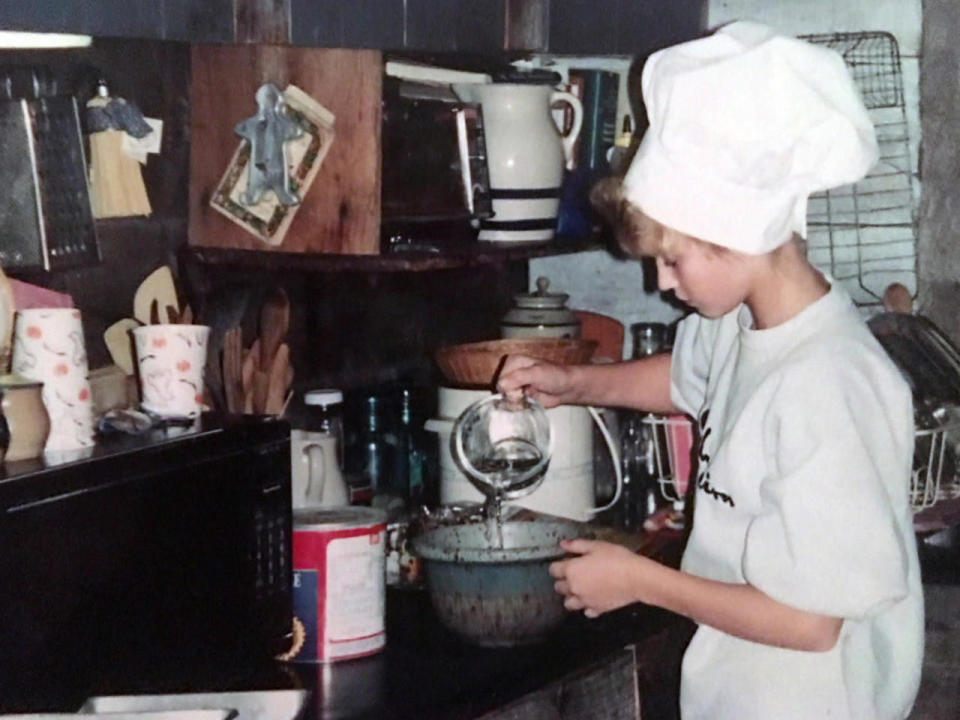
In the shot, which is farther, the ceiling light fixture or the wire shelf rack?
the wire shelf rack

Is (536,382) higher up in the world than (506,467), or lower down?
higher up

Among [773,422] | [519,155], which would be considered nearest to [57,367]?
[773,422]

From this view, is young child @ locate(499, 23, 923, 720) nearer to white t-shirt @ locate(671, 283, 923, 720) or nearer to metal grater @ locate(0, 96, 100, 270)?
white t-shirt @ locate(671, 283, 923, 720)

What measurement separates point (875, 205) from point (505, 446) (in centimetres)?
86

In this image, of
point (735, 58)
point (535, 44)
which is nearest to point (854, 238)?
point (535, 44)

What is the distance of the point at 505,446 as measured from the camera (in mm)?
2189

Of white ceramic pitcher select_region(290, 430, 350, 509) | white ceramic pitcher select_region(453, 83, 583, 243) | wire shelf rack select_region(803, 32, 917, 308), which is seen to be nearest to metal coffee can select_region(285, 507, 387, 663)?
white ceramic pitcher select_region(290, 430, 350, 509)

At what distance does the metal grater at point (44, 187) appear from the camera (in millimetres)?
1762

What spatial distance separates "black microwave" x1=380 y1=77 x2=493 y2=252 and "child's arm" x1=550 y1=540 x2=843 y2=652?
1.76ft

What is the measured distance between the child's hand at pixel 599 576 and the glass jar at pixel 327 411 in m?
0.52

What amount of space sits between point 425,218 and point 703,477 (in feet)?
1.94

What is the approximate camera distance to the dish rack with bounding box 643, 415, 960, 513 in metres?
2.38

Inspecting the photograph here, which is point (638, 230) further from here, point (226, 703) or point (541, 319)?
point (541, 319)

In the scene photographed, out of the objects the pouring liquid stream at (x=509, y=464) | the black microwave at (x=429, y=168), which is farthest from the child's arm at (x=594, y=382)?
the black microwave at (x=429, y=168)
